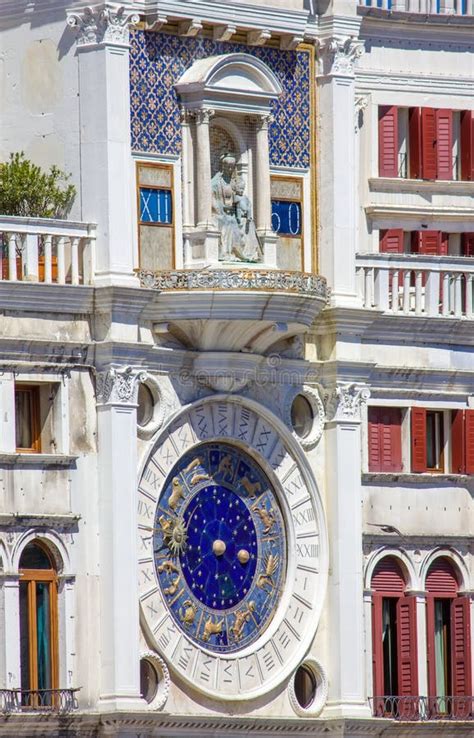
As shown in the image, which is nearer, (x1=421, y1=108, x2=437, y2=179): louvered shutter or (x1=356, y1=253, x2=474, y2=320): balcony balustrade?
(x1=356, y1=253, x2=474, y2=320): balcony balustrade

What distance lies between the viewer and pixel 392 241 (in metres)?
65.2

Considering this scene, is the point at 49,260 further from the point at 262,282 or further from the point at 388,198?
the point at 388,198

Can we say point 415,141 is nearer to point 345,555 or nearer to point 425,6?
point 425,6

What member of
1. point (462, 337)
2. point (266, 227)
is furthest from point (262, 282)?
point (462, 337)

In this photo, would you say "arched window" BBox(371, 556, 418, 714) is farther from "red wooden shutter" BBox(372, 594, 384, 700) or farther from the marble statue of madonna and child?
the marble statue of madonna and child

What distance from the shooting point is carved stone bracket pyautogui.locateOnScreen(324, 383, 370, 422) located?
61344mm

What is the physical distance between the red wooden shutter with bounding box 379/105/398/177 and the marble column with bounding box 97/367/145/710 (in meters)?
8.94

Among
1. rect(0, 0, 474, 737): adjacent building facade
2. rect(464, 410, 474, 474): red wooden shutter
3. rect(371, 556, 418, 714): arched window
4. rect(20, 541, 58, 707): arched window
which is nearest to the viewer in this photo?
rect(20, 541, 58, 707): arched window

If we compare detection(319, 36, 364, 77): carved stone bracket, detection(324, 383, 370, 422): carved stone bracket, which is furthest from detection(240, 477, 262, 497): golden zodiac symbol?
detection(319, 36, 364, 77): carved stone bracket

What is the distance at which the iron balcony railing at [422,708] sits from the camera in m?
61.8

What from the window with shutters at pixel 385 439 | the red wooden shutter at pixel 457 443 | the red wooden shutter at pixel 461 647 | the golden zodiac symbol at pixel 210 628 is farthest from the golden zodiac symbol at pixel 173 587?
the red wooden shutter at pixel 457 443

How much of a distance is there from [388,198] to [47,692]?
41.4 feet

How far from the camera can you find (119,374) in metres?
58.0

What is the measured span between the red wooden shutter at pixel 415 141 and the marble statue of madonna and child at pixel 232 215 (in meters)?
6.15
